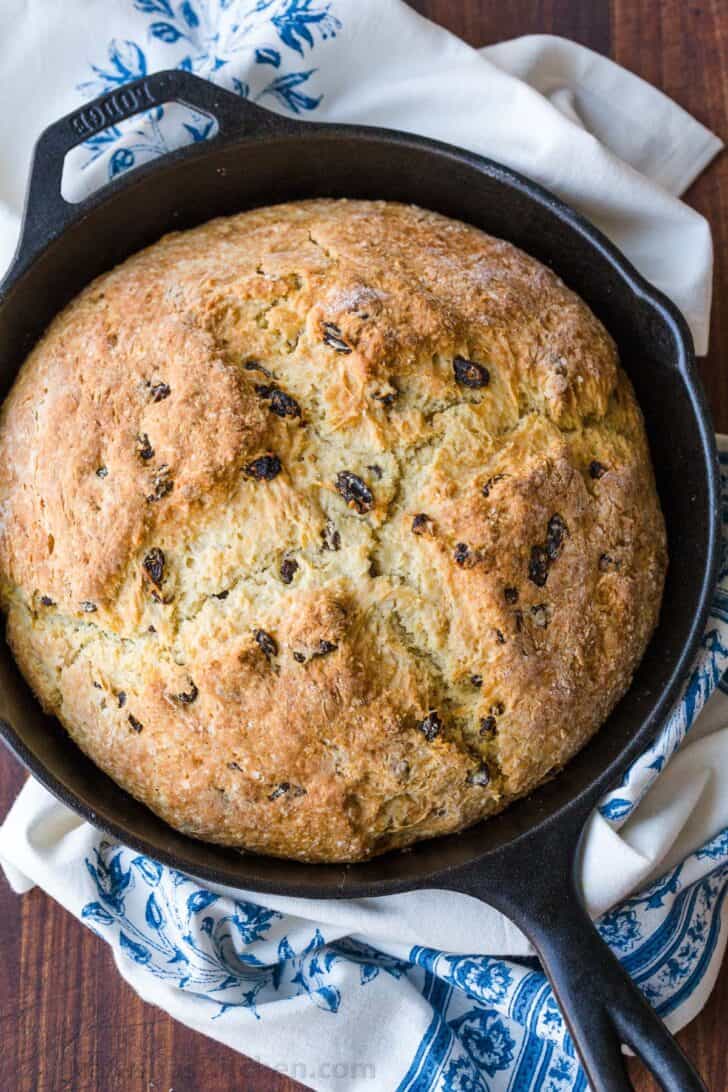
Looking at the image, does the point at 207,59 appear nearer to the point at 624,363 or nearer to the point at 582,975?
the point at 624,363

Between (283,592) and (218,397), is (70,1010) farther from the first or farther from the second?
(218,397)

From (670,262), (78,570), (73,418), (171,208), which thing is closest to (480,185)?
(670,262)

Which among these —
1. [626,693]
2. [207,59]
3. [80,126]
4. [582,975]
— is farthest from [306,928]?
[207,59]

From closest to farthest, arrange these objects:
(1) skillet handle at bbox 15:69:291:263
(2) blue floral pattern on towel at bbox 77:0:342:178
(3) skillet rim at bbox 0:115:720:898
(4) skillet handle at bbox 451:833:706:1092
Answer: (4) skillet handle at bbox 451:833:706:1092 < (3) skillet rim at bbox 0:115:720:898 < (1) skillet handle at bbox 15:69:291:263 < (2) blue floral pattern on towel at bbox 77:0:342:178

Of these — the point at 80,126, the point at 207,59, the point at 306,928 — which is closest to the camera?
the point at 80,126

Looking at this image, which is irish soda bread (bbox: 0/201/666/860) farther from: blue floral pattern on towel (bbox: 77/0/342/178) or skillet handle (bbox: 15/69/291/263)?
blue floral pattern on towel (bbox: 77/0/342/178)

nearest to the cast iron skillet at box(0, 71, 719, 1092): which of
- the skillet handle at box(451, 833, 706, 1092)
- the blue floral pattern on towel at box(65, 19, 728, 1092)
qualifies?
the skillet handle at box(451, 833, 706, 1092)

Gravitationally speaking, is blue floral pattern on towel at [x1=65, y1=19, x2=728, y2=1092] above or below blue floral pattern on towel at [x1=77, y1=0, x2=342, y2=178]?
below

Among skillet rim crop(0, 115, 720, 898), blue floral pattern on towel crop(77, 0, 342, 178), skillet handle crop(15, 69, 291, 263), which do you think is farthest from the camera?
blue floral pattern on towel crop(77, 0, 342, 178)
